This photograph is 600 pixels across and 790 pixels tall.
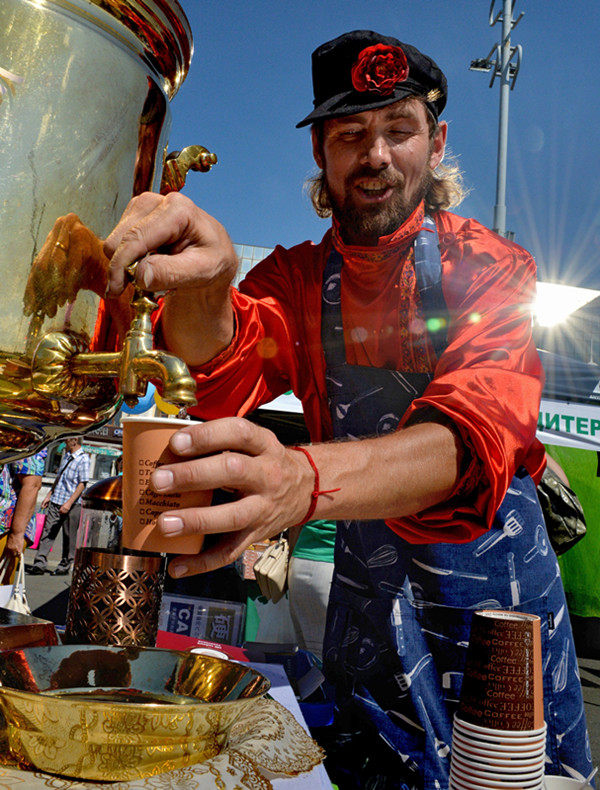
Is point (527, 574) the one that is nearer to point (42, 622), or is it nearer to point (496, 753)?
point (496, 753)

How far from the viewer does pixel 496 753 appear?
67cm

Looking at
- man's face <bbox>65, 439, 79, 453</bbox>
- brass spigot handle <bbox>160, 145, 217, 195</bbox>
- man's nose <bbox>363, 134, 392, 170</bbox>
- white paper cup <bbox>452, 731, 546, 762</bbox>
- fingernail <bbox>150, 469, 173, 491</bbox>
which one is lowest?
white paper cup <bbox>452, 731, 546, 762</bbox>

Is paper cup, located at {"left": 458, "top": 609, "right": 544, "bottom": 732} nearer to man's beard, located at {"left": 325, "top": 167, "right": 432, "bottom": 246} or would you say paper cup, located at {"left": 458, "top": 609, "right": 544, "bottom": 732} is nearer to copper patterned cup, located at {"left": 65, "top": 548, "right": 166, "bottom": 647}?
copper patterned cup, located at {"left": 65, "top": 548, "right": 166, "bottom": 647}

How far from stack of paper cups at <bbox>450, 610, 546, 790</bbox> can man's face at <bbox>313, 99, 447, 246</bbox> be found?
1071 millimetres

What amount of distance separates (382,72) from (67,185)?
2.94ft

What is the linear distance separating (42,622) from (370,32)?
1.41 metres

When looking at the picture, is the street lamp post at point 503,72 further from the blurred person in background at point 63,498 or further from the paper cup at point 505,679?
the paper cup at point 505,679

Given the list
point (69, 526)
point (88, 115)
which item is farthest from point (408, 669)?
point (69, 526)

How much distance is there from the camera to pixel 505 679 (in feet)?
2.27

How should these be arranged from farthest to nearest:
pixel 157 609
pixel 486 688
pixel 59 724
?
pixel 157 609 → pixel 486 688 → pixel 59 724

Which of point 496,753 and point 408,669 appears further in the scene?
point 408,669

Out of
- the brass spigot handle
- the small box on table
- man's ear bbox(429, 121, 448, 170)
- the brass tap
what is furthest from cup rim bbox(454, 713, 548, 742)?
the small box on table

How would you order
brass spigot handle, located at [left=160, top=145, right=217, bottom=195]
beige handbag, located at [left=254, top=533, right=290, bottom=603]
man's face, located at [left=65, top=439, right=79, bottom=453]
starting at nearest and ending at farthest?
brass spigot handle, located at [left=160, top=145, right=217, bottom=195] → beige handbag, located at [left=254, top=533, right=290, bottom=603] → man's face, located at [left=65, top=439, right=79, bottom=453]

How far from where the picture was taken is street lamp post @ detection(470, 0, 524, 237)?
344 inches
